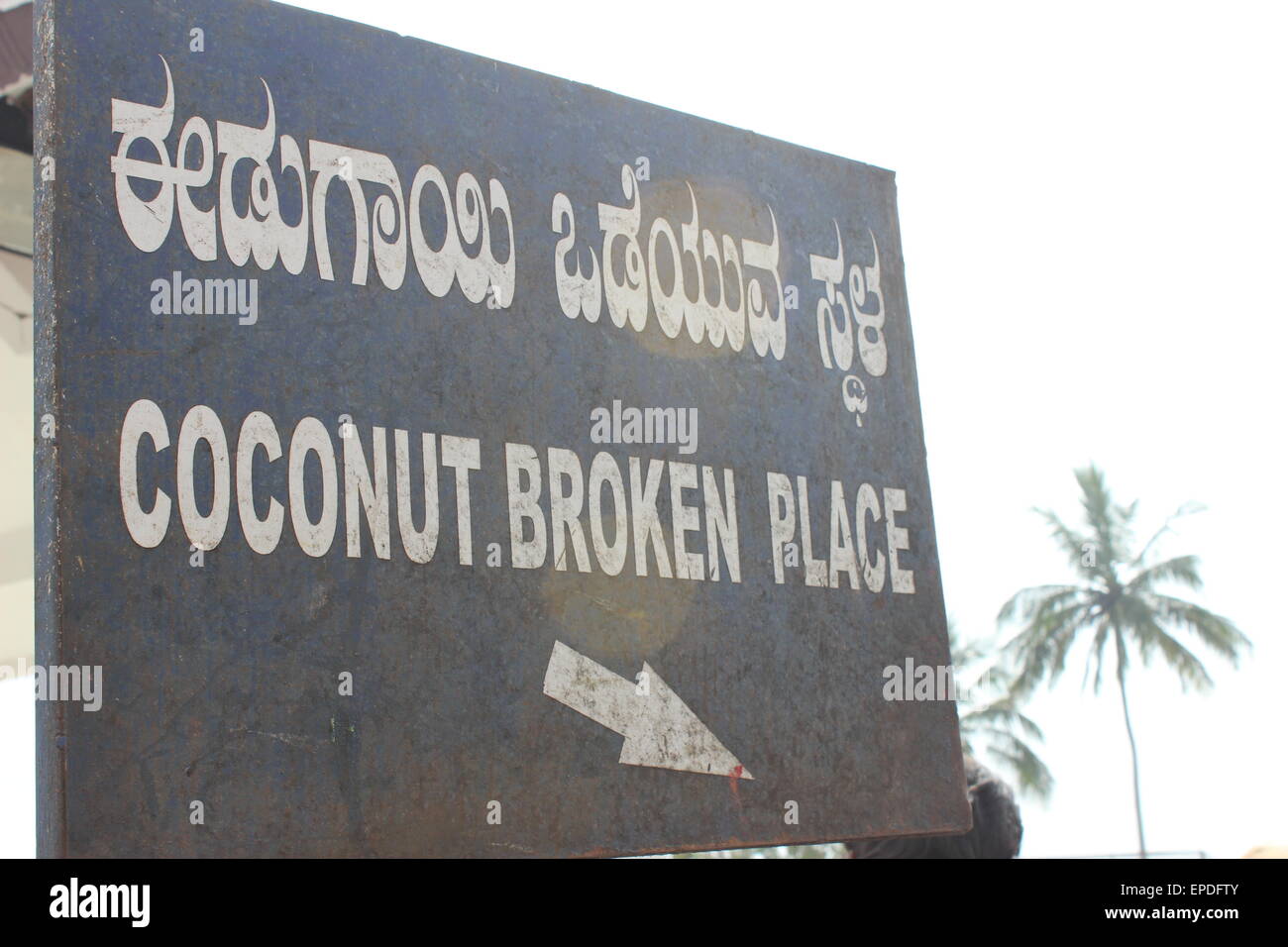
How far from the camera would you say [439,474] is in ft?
7.99

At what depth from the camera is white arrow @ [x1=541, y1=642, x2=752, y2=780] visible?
247 centimetres

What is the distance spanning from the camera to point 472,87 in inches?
105

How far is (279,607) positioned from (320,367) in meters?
0.39

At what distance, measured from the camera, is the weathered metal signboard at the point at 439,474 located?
83.7 inches
